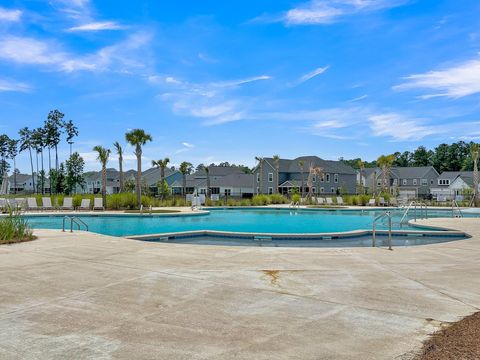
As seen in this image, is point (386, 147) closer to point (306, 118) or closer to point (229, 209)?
point (306, 118)

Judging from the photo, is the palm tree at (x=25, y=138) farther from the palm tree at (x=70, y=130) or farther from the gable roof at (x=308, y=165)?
the gable roof at (x=308, y=165)

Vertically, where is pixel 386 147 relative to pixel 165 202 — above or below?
above

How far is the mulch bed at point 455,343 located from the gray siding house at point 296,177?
52349 mm

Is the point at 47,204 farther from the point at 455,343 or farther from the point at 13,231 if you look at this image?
the point at 455,343

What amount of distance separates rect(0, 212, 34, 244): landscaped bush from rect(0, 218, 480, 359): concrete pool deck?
1848 mm

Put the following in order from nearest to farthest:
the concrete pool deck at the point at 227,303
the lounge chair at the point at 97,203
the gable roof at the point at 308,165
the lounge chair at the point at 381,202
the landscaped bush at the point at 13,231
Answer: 1. the concrete pool deck at the point at 227,303
2. the landscaped bush at the point at 13,231
3. the lounge chair at the point at 97,203
4. the lounge chair at the point at 381,202
5. the gable roof at the point at 308,165

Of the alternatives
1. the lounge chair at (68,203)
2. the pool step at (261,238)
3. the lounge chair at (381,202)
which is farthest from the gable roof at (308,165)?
the pool step at (261,238)

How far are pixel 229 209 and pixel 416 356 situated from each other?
98.8 feet

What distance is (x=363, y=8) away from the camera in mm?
15766

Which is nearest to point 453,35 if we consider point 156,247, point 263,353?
point 156,247

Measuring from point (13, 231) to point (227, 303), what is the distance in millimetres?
8676

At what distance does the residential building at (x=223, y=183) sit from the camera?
61.3 meters

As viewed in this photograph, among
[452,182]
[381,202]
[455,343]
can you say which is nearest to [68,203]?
[381,202]

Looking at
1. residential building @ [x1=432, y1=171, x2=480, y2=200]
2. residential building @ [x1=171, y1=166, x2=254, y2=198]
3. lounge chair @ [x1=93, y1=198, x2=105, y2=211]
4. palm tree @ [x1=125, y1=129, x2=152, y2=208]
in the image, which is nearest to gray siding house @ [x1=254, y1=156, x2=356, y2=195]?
residential building @ [x1=171, y1=166, x2=254, y2=198]
